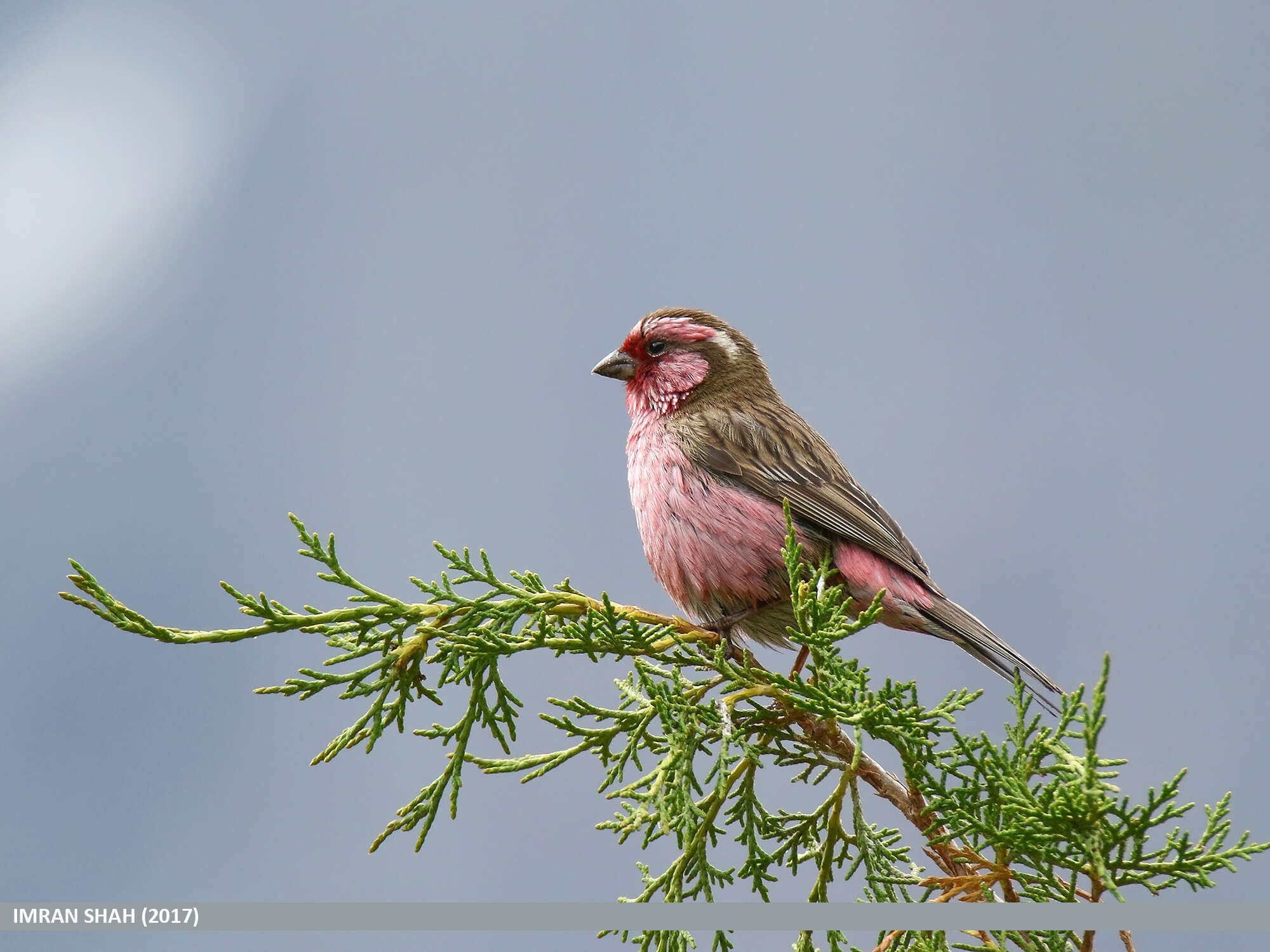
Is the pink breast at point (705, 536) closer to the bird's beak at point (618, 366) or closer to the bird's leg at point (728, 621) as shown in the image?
the bird's leg at point (728, 621)

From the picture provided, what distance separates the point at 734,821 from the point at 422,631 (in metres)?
1.24

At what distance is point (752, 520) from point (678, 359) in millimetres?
1237

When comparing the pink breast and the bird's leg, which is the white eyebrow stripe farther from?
the bird's leg

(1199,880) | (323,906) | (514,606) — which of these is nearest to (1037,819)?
(1199,880)

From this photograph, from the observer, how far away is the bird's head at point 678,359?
548 centimetres

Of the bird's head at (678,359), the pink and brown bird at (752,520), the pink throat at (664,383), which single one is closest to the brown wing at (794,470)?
the pink and brown bird at (752,520)

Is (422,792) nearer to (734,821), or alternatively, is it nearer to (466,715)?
(466,715)

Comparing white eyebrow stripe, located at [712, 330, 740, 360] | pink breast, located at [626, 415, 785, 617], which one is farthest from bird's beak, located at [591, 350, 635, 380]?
pink breast, located at [626, 415, 785, 617]

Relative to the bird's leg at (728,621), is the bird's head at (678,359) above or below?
above

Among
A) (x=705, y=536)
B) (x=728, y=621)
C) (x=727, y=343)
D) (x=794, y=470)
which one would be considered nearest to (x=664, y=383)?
(x=727, y=343)

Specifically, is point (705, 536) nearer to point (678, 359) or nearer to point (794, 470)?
point (794, 470)

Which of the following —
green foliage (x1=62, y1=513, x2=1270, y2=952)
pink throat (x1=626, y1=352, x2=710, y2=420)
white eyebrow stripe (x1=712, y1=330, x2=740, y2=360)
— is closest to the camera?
green foliage (x1=62, y1=513, x2=1270, y2=952)

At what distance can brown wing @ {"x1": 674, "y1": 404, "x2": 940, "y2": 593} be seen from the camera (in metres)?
4.67

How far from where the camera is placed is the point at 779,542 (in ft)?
14.7
